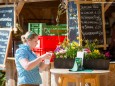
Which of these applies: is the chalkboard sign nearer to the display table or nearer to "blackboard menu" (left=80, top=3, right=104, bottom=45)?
"blackboard menu" (left=80, top=3, right=104, bottom=45)

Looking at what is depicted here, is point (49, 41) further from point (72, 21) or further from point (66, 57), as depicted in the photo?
point (66, 57)

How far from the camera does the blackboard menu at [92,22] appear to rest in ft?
25.1

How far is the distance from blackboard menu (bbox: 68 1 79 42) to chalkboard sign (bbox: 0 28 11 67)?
139cm

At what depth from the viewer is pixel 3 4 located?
358 inches

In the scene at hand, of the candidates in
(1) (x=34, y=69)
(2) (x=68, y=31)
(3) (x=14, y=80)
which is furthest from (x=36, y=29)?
(1) (x=34, y=69)

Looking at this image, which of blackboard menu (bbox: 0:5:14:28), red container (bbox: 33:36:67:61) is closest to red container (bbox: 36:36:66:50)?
red container (bbox: 33:36:67:61)

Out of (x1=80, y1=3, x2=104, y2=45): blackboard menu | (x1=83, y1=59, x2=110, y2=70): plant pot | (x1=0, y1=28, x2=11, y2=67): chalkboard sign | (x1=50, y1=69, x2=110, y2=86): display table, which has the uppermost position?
(x1=80, y1=3, x2=104, y2=45): blackboard menu

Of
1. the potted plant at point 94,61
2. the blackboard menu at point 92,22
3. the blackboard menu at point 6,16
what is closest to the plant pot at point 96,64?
the potted plant at point 94,61

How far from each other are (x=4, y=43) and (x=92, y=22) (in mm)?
1996

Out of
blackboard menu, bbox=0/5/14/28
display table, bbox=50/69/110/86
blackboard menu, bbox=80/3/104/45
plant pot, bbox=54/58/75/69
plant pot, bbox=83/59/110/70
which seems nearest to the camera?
display table, bbox=50/69/110/86

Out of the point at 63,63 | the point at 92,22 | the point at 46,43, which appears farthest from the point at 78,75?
the point at 92,22

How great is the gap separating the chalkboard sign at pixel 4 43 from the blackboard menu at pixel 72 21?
1395 mm

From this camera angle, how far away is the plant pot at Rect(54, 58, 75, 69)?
638cm

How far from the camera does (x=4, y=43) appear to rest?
8.28 m
